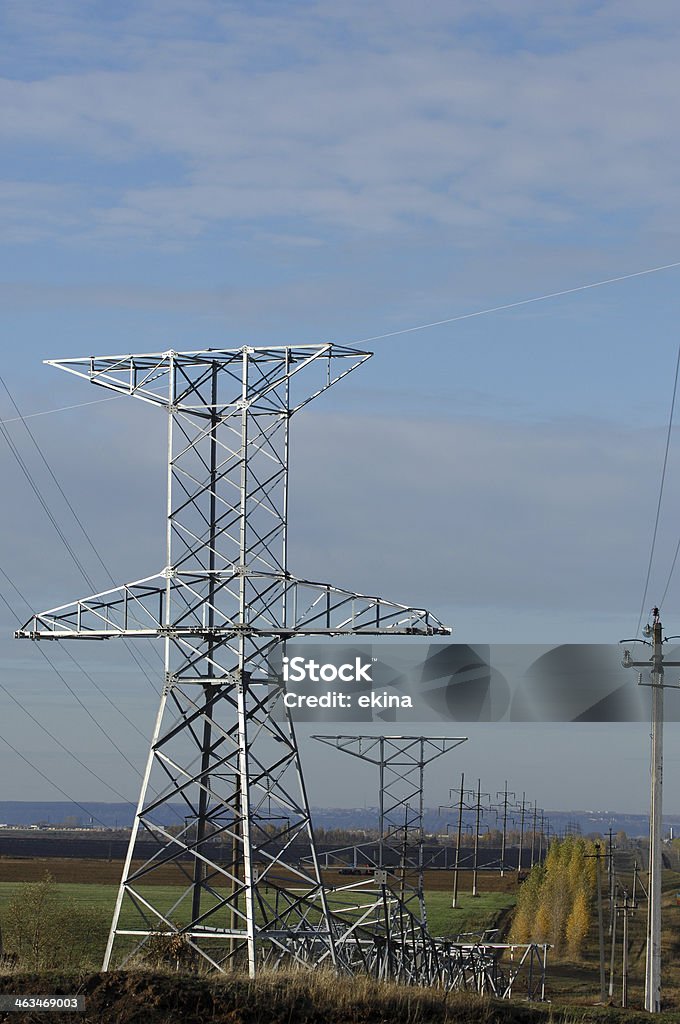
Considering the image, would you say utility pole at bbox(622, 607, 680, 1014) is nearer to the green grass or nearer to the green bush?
the green bush

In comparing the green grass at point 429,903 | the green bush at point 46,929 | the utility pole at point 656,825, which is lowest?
the green grass at point 429,903

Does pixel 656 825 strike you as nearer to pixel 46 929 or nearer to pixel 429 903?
pixel 46 929

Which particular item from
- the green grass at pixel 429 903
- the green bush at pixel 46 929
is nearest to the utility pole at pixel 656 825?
the green bush at pixel 46 929

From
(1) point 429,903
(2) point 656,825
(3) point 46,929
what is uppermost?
(2) point 656,825

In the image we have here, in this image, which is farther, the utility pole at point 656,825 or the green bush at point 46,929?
the green bush at point 46,929

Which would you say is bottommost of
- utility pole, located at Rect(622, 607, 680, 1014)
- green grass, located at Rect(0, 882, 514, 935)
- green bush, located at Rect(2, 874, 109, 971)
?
green grass, located at Rect(0, 882, 514, 935)

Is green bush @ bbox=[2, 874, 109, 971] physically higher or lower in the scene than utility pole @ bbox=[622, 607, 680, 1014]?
lower

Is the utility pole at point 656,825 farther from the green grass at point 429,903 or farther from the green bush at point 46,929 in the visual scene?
the green grass at point 429,903

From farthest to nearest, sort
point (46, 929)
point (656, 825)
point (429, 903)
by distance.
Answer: point (429, 903), point (46, 929), point (656, 825)

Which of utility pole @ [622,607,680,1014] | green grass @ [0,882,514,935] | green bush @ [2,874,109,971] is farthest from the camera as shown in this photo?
green grass @ [0,882,514,935]

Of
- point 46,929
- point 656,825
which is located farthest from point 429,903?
point 656,825

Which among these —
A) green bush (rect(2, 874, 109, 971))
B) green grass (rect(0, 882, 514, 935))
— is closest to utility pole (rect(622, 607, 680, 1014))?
green bush (rect(2, 874, 109, 971))

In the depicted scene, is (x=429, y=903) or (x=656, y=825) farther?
(x=429, y=903)

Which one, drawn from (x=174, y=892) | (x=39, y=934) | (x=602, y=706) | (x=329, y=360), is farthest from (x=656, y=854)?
(x=174, y=892)
